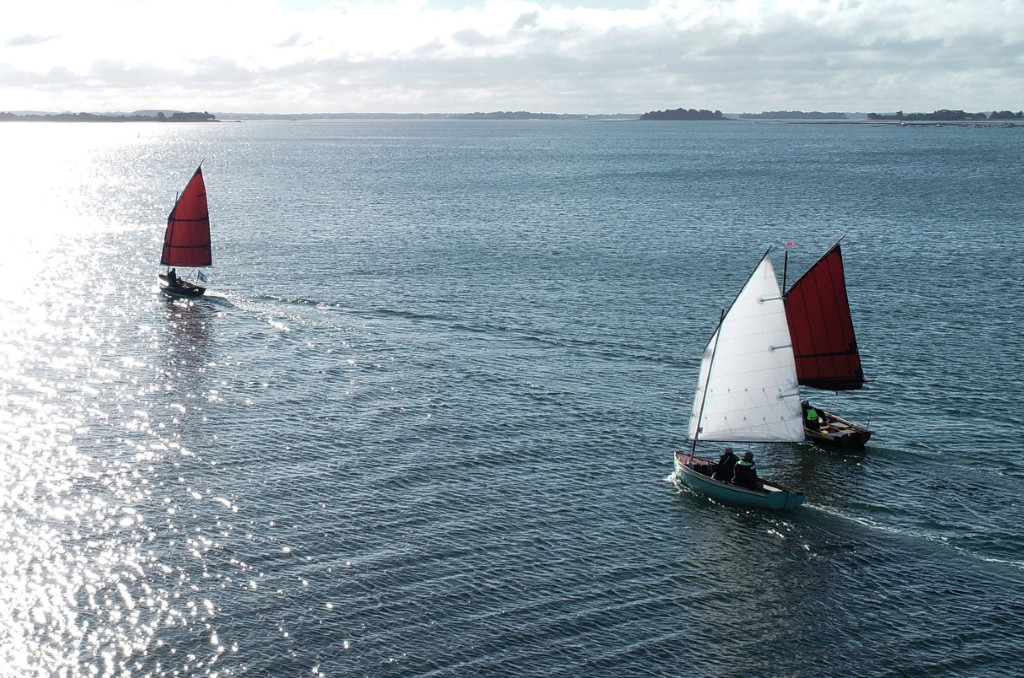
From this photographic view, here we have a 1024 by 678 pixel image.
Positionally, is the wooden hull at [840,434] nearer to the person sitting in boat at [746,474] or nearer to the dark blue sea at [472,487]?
the dark blue sea at [472,487]

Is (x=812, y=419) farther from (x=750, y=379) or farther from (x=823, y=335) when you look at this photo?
(x=750, y=379)

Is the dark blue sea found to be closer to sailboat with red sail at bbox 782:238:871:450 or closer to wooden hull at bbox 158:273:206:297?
wooden hull at bbox 158:273:206:297

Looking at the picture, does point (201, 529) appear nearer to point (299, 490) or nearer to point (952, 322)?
point (299, 490)

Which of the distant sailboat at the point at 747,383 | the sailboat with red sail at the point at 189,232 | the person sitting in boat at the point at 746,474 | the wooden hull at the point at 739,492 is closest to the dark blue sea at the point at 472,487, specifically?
the wooden hull at the point at 739,492

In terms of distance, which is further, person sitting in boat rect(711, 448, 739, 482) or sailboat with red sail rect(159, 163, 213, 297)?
sailboat with red sail rect(159, 163, 213, 297)

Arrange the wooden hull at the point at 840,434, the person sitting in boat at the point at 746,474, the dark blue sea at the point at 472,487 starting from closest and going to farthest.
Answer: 1. the dark blue sea at the point at 472,487
2. the person sitting in boat at the point at 746,474
3. the wooden hull at the point at 840,434

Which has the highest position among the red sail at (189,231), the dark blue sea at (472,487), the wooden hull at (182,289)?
the red sail at (189,231)

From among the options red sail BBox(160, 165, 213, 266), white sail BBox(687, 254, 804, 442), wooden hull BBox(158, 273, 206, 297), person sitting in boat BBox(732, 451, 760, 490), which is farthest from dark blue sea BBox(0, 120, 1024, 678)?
red sail BBox(160, 165, 213, 266)
